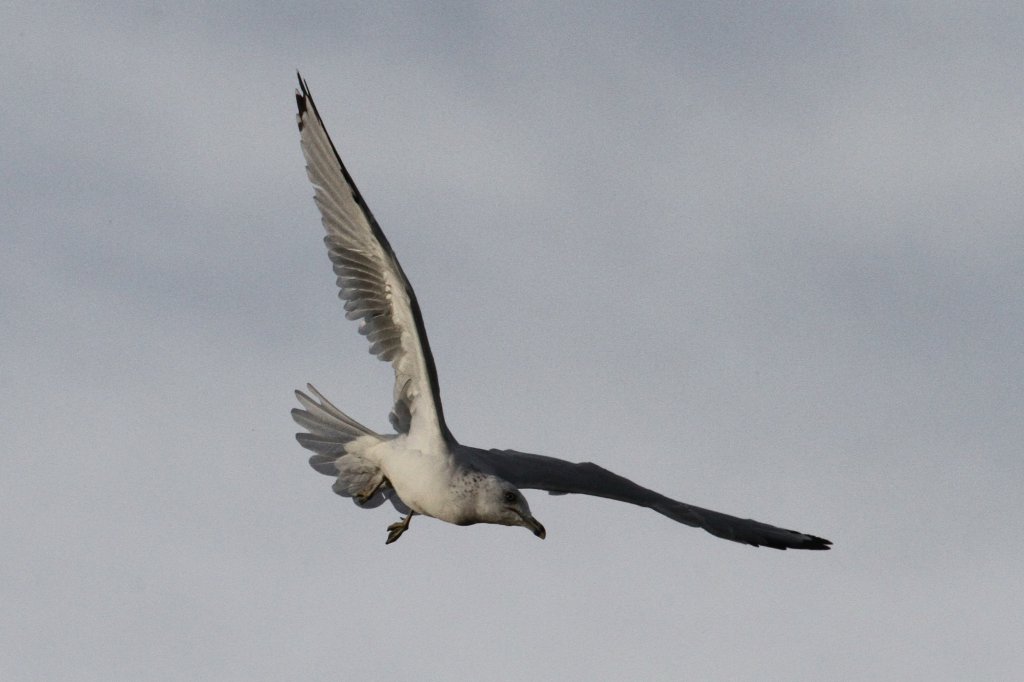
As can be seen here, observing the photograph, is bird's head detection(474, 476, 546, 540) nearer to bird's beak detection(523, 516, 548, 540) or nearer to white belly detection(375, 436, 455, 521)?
bird's beak detection(523, 516, 548, 540)

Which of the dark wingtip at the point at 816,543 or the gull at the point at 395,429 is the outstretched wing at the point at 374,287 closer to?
the gull at the point at 395,429

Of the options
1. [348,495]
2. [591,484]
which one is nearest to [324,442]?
[348,495]

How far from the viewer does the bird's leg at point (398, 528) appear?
1077 centimetres

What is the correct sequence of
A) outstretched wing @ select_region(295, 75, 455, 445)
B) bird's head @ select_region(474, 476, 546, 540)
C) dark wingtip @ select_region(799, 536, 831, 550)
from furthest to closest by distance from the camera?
dark wingtip @ select_region(799, 536, 831, 550), outstretched wing @ select_region(295, 75, 455, 445), bird's head @ select_region(474, 476, 546, 540)

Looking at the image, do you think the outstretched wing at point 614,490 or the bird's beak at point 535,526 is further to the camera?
the outstretched wing at point 614,490

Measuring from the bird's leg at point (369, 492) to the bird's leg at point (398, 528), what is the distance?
29 cm

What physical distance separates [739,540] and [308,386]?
3.48 metres

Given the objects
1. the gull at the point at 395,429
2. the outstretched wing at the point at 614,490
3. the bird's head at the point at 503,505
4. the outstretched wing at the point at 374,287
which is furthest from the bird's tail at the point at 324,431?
the bird's head at the point at 503,505

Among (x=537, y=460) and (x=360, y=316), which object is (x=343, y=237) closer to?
(x=360, y=316)

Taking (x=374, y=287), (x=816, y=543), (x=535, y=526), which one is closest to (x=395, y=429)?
(x=374, y=287)

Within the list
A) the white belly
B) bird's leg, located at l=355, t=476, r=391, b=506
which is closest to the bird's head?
the white belly

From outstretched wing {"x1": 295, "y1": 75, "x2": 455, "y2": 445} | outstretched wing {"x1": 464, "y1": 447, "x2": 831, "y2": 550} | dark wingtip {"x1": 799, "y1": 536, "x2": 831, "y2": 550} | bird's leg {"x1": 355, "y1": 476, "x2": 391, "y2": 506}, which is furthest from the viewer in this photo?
dark wingtip {"x1": 799, "y1": 536, "x2": 831, "y2": 550}

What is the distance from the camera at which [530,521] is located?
32.8ft

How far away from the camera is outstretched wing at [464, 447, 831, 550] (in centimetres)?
1092
